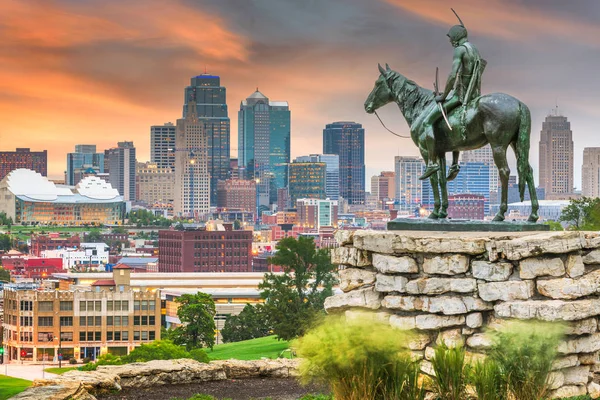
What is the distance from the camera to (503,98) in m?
15.4

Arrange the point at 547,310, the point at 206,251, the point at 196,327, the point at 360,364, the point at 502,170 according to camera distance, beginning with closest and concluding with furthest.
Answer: the point at 360,364 → the point at 547,310 → the point at 502,170 → the point at 196,327 → the point at 206,251

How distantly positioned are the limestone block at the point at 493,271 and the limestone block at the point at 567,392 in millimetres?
1507

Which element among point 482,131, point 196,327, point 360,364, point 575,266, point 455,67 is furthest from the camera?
point 196,327

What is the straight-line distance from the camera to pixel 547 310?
44.4 ft

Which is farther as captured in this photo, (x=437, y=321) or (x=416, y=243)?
(x=416, y=243)

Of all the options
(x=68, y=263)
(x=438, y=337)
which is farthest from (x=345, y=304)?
(x=68, y=263)

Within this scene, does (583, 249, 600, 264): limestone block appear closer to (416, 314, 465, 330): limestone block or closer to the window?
(416, 314, 465, 330): limestone block

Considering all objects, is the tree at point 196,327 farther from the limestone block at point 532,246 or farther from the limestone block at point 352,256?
the limestone block at point 532,246

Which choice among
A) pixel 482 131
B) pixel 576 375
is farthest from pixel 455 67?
pixel 576 375

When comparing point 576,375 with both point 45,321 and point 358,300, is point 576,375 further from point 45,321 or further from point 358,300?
point 45,321

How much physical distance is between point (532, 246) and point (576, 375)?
1733 millimetres

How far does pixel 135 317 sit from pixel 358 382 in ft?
268

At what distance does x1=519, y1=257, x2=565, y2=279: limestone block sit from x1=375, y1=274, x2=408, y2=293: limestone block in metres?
1.51

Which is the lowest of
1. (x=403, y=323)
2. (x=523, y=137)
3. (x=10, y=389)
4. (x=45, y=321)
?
(x=45, y=321)
